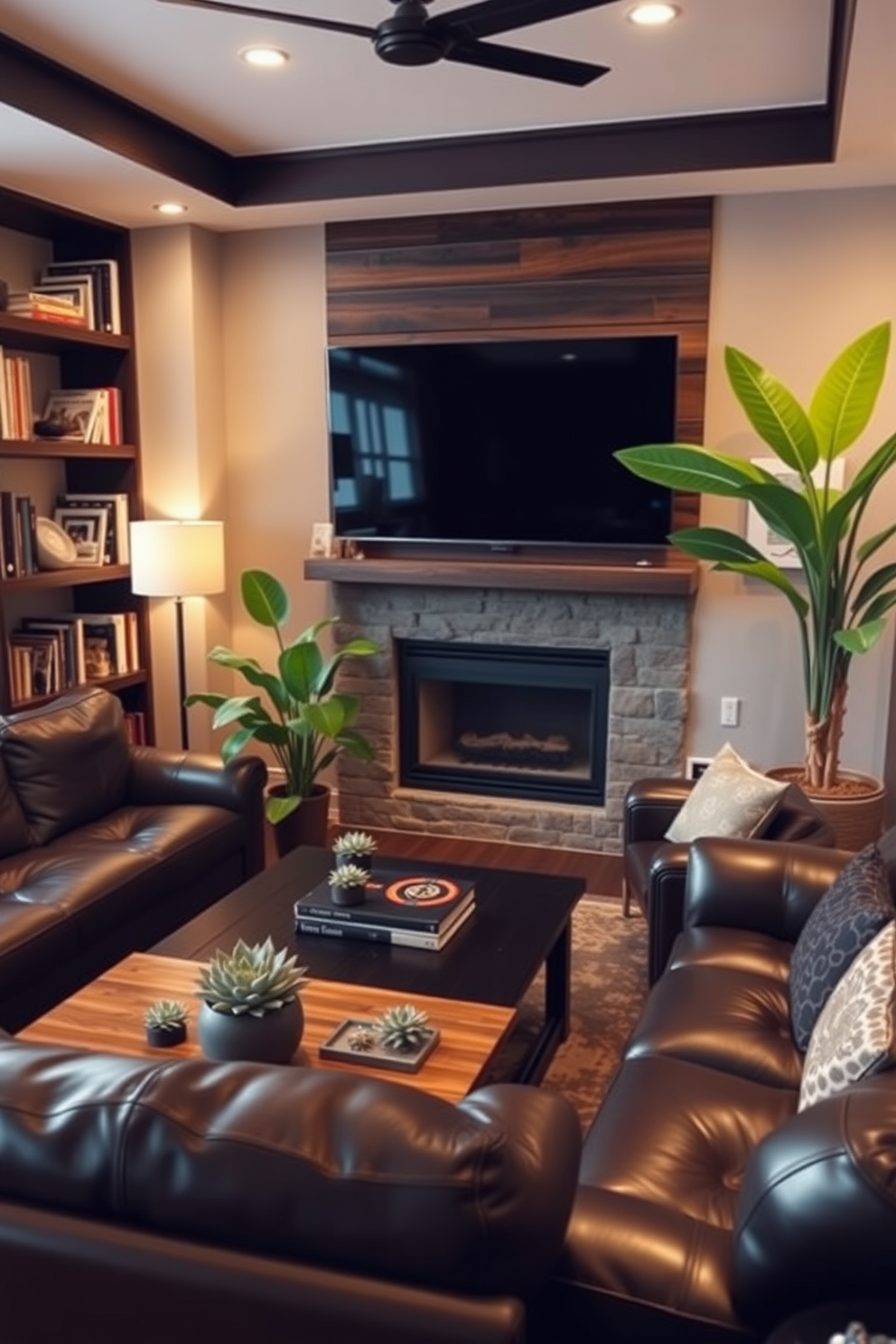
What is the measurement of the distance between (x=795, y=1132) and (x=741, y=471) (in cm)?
268

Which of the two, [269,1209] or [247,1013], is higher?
[269,1209]

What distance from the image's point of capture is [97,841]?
10.9 ft

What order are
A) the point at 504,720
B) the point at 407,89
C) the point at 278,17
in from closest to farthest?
1. the point at 278,17
2. the point at 407,89
3. the point at 504,720

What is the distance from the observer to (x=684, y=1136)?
1753 millimetres

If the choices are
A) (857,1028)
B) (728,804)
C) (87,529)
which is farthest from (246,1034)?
(87,529)

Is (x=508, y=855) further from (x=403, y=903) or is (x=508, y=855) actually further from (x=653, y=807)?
(x=403, y=903)

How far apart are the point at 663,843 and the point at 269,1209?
244 centimetres

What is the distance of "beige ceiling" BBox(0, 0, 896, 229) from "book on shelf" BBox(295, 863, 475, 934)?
2122 millimetres

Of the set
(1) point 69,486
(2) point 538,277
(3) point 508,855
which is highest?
(2) point 538,277

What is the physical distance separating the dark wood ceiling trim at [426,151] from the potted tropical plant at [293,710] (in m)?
1.48

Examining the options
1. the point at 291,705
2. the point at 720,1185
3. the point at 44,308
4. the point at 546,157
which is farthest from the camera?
the point at 291,705

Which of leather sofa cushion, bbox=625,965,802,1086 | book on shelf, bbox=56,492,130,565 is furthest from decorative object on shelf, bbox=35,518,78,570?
leather sofa cushion, bbox=625,965,802,1086

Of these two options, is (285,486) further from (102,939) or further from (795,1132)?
(795,1132)

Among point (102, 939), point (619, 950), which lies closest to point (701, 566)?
point (619, 950)
